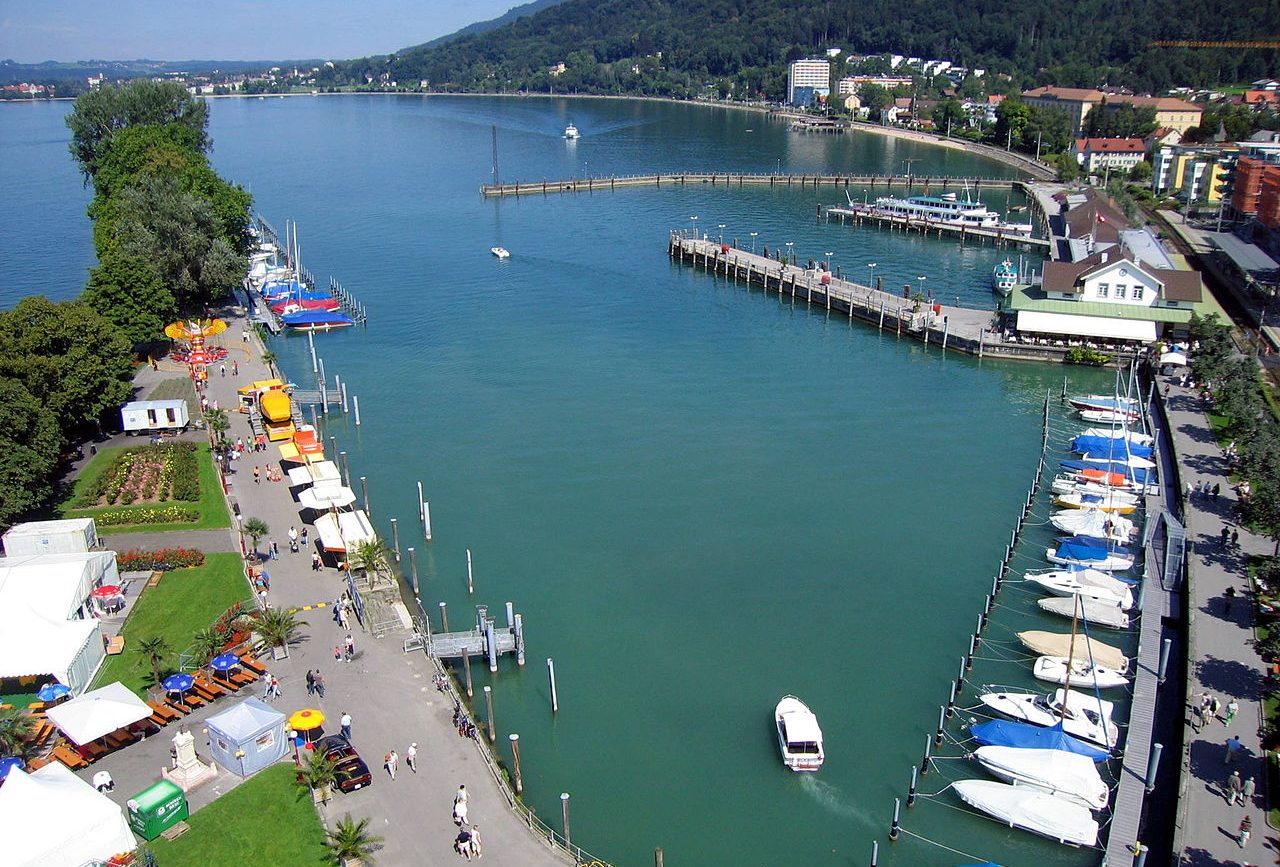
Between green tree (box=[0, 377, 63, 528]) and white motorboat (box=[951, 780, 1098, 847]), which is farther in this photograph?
green tree (box=[0, 377, 63, 528])

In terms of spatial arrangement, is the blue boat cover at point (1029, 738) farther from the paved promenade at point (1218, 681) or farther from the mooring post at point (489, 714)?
the mooring post at point (489, 714)

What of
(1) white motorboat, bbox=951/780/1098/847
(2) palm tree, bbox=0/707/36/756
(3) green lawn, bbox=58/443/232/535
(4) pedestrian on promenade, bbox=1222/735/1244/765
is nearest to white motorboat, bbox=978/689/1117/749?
(4) pedestrian on promenade, bbox=1222/735/1244/765

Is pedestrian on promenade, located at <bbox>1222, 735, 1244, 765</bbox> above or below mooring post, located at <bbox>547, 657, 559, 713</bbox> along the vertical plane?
above

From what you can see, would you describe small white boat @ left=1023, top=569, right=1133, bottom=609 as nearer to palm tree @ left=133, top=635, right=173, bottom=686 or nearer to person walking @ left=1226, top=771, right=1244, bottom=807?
person walking @ left=1226, top=771, right=1244, bottom=807

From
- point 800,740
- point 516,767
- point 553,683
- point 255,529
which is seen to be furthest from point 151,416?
point 800,740

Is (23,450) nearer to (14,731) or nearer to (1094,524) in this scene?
(14,731)

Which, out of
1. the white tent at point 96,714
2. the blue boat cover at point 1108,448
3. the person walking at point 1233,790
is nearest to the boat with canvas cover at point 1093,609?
the person walking at point 1233,790

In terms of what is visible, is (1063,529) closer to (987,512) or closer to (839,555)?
(987,512)
